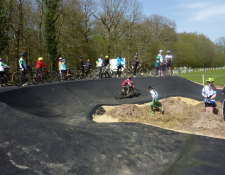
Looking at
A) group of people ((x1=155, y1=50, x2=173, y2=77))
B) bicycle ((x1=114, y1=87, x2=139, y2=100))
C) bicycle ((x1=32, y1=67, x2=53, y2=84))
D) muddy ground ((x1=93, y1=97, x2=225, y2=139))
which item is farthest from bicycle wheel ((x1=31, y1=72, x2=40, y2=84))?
group of people ((x1=155, y1=50, x2=173, y2=77))

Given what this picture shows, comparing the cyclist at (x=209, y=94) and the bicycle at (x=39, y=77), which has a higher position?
the bicycle at (x=39, y=77)

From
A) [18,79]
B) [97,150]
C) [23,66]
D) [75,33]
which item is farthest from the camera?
[75,33]

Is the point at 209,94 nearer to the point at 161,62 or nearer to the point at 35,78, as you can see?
the point at 161,62

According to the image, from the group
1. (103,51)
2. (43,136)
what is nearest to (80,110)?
(43,136)

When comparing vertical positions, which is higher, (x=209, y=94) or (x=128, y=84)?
(x=128, y=84)

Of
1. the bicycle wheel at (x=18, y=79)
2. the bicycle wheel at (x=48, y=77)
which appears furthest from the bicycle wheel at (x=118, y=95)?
the bicycle wheel at (x=18, y=79)

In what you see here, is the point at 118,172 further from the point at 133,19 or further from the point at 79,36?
the point at 133,19

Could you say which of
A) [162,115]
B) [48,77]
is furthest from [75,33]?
[162,115]

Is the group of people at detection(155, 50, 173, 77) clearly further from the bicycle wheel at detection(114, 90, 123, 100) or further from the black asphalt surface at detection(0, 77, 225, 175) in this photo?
the black asphalt surface at detection(0, 77, 225, 175)

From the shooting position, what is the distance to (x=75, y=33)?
27.8 meters

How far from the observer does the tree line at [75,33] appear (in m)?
19.6

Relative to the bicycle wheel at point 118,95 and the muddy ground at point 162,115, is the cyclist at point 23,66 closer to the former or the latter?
the muddy ground at point 162,115

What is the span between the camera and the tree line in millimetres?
19619

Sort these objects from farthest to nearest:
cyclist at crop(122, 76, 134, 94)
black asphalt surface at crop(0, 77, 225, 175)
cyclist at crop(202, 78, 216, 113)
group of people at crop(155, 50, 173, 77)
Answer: group of people at crop(155, 50, 173, 77), cyclist at crop(122, 76, 134, 94), cyclist at crop(202, 78, 216, 113), black asphalt surface at crop(0, 77, 225, 175)
